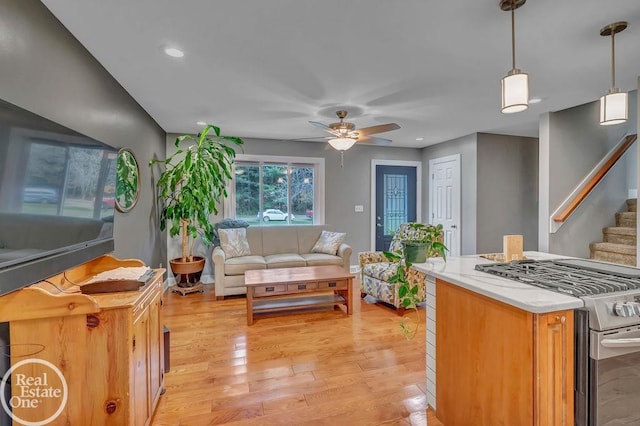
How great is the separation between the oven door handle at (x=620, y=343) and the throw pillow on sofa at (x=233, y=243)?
4108 millimetres

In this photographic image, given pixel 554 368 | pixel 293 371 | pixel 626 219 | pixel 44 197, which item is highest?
pixel 44 197

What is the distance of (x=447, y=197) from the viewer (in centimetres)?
570

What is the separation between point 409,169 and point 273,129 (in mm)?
3016

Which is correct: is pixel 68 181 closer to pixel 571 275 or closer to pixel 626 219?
pixel 571 275

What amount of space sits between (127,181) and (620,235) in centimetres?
576

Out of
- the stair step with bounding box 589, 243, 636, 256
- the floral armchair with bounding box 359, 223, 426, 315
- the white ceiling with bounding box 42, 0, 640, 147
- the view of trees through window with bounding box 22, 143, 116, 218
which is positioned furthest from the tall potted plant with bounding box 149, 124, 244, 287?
the stair step with bounding box 589, 243, 636, 256

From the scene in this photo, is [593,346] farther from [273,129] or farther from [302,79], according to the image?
[273,129]

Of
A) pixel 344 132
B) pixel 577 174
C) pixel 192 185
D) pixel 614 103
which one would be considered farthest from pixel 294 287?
pixel 577 174

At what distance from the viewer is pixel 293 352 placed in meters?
2.72

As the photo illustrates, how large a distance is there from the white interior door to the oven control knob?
4338 mm

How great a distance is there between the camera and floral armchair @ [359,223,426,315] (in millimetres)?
3685

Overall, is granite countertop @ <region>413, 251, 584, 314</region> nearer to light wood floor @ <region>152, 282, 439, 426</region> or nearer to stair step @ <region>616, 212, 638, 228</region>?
light wood floor @ <region>152, 282, 439, 426</region>

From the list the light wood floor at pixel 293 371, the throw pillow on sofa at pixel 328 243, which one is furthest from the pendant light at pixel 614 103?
the throw pillow on sofa at pixel 328 243

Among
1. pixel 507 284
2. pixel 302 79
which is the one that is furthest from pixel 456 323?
pixel 302 79
